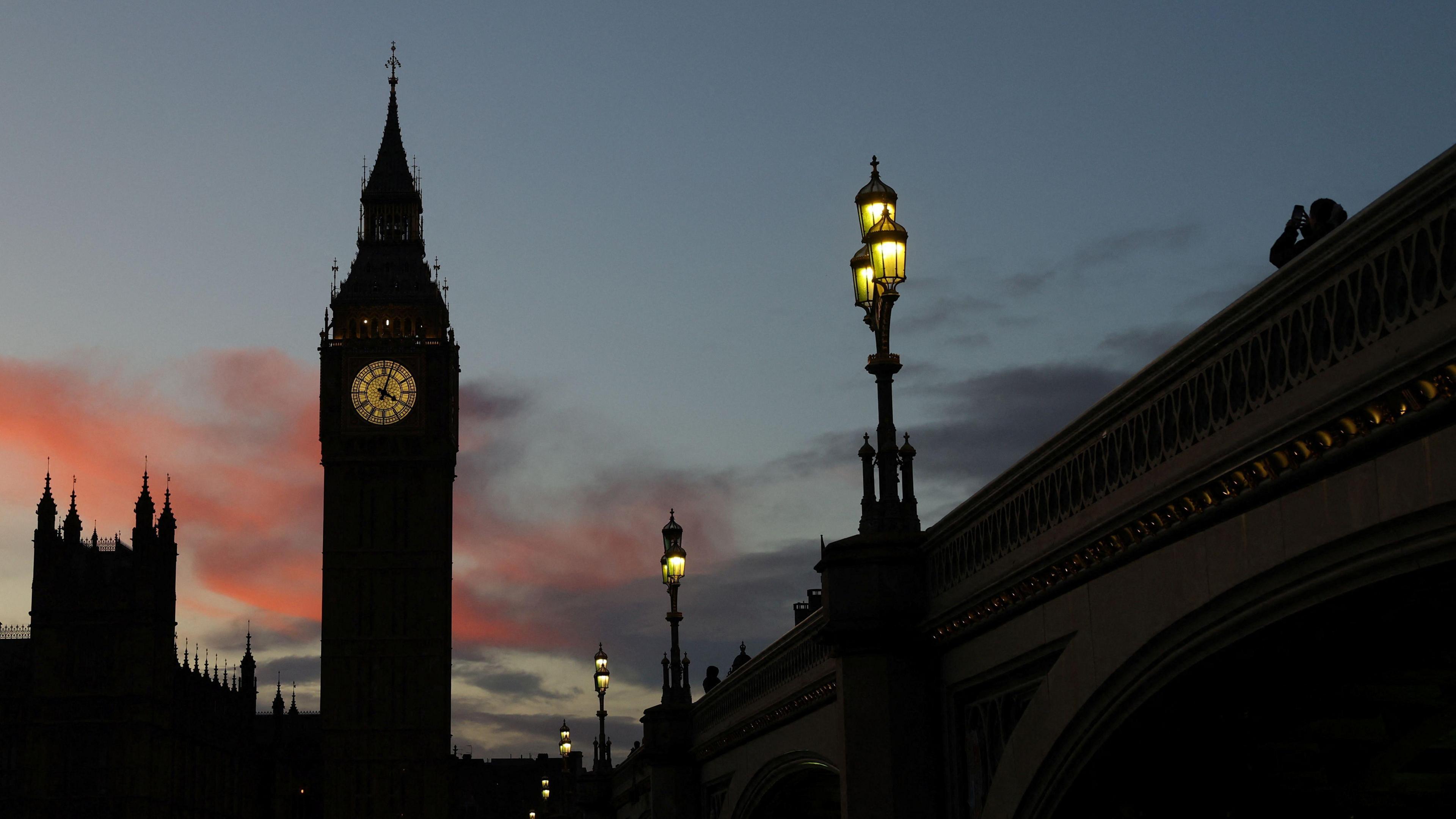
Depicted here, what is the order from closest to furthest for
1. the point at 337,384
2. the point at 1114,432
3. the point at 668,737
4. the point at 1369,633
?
the point at 1369,633, the point at 1114,432, the point at 668,737, the point at 337,384

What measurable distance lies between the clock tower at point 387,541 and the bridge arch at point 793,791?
9008 centimetres

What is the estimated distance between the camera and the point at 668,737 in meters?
36.9

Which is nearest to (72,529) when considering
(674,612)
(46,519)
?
(46,519)

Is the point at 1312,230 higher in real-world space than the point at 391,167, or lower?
lower

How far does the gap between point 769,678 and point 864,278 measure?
11.2 metres

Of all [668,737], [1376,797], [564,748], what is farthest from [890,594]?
[564,748]

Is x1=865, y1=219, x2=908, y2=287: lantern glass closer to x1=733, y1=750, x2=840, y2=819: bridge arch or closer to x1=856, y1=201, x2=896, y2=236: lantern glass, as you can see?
x1=856, y1=201, x2=896, y2=236: lantern glass

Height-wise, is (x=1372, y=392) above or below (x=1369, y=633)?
above

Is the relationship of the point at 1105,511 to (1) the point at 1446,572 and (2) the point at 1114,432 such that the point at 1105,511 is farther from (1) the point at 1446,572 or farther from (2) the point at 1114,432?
(1) the point at 1446,572

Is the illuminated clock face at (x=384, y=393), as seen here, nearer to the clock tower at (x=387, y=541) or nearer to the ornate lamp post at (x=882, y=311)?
the clock tower at (x=387, y=541)

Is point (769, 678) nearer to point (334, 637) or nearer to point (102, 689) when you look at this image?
point (102, 689)

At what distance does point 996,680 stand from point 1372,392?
284 inches

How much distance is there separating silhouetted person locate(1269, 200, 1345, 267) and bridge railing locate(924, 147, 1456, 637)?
4.04ft

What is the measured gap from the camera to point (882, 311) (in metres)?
16.0
